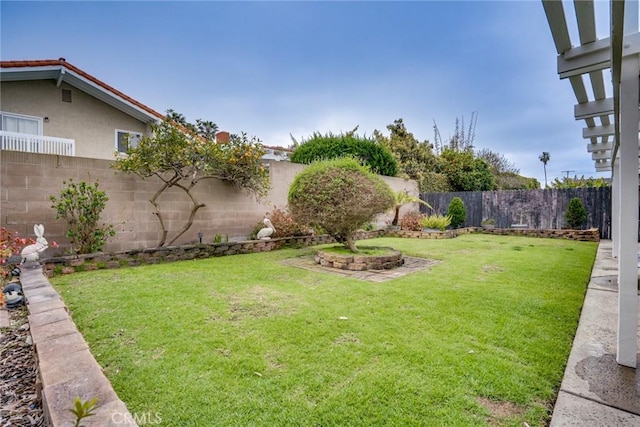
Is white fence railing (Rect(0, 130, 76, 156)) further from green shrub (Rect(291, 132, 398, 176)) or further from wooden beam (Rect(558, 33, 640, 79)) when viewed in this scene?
wooden beam (Rect(558, 33, 640, 79))

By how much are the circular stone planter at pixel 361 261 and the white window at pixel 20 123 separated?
1091 centimetres

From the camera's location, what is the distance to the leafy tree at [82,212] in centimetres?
607

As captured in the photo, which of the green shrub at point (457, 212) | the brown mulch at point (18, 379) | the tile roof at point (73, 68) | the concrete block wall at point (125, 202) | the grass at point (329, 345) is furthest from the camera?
the green shrub at point (457, 212)

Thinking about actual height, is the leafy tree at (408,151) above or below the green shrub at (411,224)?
above

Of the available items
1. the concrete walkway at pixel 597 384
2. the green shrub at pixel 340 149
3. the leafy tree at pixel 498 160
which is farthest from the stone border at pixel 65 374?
the leafy tree at pixel 498 160

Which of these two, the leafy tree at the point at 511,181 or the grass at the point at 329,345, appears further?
the leafy tree at the point at 511,181

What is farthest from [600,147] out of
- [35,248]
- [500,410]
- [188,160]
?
[35,248]

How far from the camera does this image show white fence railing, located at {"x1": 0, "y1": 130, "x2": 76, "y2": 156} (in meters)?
9.00

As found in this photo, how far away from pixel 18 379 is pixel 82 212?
486 centimetres

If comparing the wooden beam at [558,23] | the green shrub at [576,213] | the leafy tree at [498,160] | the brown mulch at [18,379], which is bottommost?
the brown mulch at [18,379]

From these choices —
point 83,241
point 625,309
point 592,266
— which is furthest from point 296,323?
point 592,266

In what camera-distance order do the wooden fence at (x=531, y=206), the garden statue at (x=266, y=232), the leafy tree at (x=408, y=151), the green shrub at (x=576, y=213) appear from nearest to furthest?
the garden statue at (x=266, y=232) → the green shrub at (x=576, y=213) → the wooden fence at (x=531, y=206) → the leafy tree at (x=408, y=151)

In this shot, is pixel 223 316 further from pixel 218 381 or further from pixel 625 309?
pixel 625 309

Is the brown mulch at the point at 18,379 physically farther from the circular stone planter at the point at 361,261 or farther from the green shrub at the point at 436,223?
the green shrub at the point at 436,223
